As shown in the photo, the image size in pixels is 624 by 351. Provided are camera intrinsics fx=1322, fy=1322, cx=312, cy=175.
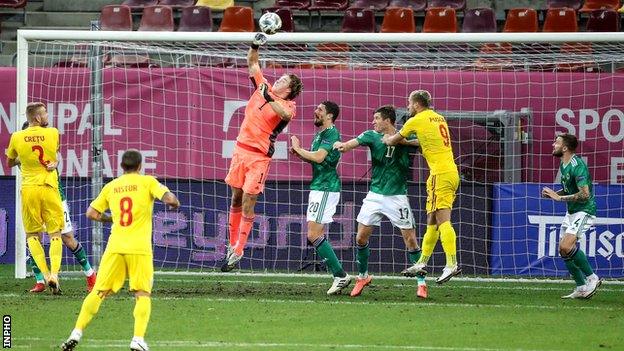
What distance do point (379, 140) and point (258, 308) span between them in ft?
7.79

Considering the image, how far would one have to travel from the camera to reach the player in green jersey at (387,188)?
14.3 meters

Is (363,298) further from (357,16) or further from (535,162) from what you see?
(357,16)

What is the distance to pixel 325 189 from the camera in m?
14.5

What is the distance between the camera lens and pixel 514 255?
17.4 meters

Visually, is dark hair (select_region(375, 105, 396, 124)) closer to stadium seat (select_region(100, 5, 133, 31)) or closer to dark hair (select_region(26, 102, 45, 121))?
dark hair (select_region(26, 102, 45, 121))

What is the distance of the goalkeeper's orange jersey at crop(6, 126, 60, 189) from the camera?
1417cm

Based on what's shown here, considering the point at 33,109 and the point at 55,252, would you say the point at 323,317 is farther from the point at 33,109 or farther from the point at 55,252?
the point at 33,109

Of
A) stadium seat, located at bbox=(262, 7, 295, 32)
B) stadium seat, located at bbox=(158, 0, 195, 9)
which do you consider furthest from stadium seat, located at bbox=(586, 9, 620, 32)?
stadium seat, located at bbox=(158, 0, 195, 9)

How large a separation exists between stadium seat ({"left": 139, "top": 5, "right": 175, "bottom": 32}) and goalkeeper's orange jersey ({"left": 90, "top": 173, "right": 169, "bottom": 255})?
38.4 feet

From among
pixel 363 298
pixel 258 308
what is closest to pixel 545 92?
pixel 363 298

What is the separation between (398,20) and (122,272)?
478 inches

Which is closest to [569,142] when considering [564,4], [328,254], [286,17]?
[328,254]

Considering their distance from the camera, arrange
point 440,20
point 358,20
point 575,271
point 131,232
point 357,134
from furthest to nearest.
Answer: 1. point 358,20
2. point 440,20
3. point 357,134
4. point 575,271
5. point 131,232

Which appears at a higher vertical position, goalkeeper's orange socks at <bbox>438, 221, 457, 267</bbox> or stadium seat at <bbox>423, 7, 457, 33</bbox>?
stadium seat at <bbox>423, 7, 457, 33</bbox>
